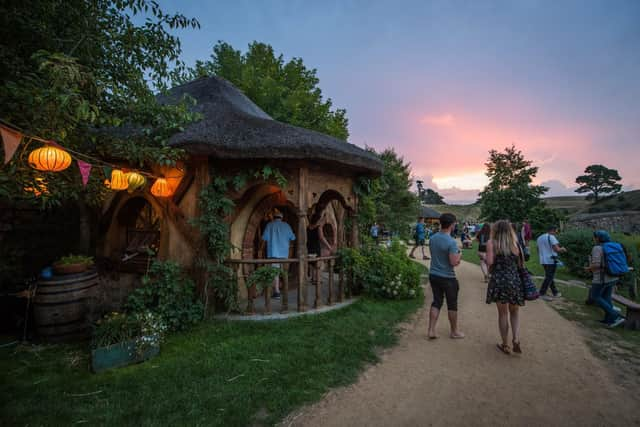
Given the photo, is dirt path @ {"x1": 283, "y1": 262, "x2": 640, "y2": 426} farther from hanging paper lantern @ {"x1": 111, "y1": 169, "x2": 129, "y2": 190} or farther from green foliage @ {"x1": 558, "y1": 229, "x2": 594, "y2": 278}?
green foliage @ {"x1": 558, "y1": 229, "x2": 594, "y2": 278}

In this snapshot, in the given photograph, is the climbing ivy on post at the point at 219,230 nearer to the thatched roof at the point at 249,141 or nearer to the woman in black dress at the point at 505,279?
the thatched roof at the point at 249,141

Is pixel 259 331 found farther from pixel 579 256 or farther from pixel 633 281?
pixel 579 256

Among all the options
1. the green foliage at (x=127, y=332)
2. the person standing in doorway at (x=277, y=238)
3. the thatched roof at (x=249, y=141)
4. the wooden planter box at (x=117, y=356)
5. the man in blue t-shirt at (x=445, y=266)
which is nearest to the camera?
the wooden planter box at (x=117, y=356)

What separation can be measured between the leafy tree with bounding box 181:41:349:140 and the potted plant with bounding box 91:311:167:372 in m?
10.9

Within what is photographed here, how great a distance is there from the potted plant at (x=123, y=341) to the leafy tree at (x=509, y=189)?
24419 mm

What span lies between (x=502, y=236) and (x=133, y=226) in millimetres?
7609

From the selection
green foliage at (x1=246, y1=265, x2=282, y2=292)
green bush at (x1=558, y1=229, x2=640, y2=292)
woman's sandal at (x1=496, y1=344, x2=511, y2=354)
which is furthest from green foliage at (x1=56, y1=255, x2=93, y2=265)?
green bush at (x1=558, y1=229, x2=640, y2=292)

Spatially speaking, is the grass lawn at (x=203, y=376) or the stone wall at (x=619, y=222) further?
the stone wall at (x=619, y=222)

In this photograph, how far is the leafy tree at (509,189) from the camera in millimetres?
22781

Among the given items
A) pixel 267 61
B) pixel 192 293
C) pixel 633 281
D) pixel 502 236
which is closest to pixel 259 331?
pixel 192 293

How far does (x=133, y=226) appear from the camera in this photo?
6.59 metres

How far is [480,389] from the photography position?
2.94 m

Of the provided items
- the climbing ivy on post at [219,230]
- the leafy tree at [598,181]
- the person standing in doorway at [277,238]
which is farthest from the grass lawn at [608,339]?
the leafy tree at [598,181]

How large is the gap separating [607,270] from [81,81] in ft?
27.6
